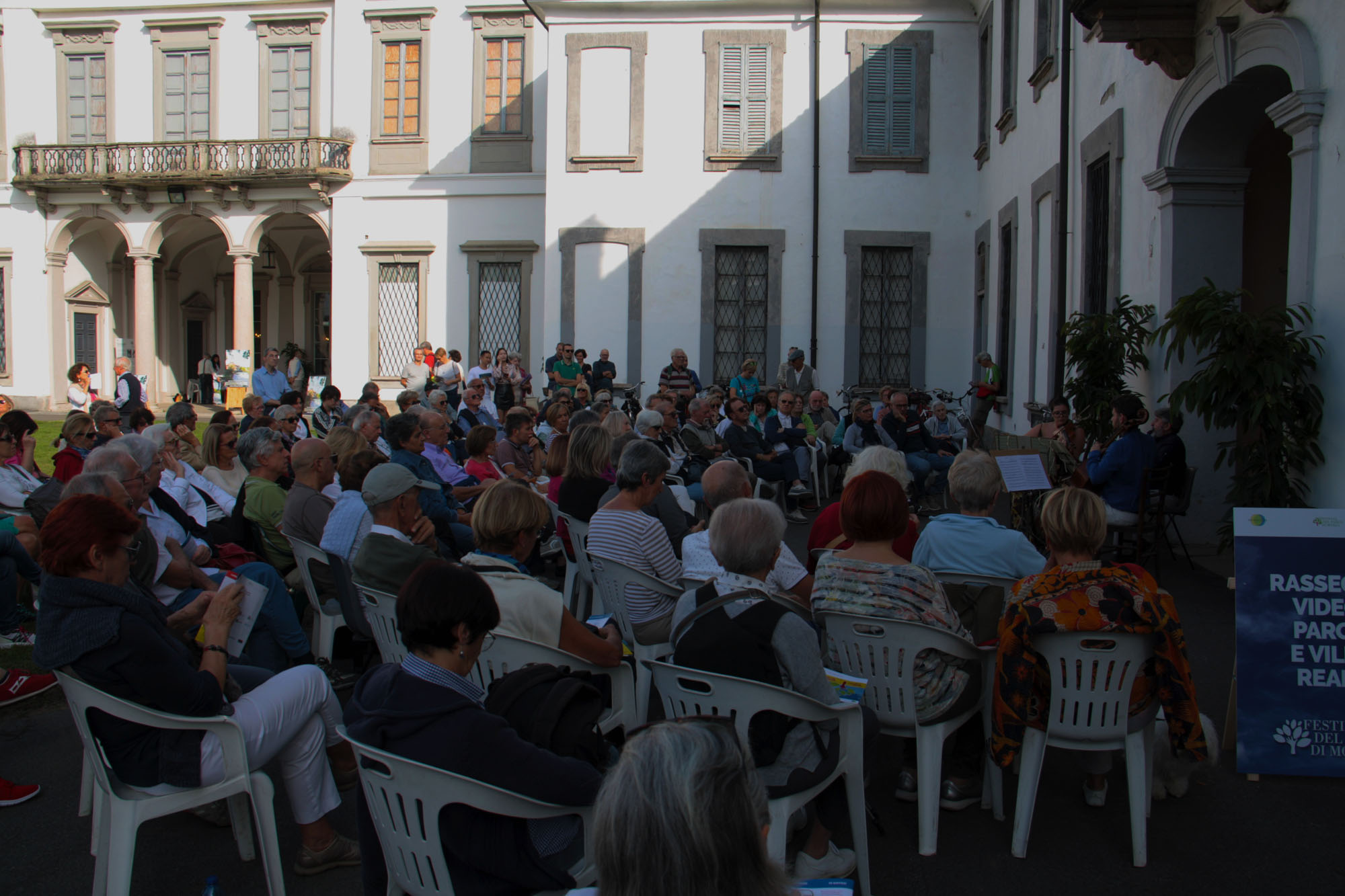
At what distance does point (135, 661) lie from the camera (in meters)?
2.73

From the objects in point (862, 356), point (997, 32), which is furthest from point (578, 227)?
point (997, 32)

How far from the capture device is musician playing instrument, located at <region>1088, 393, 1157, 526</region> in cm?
716

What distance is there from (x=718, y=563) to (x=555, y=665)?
2.59ft

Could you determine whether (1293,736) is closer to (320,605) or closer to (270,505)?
(320,605)

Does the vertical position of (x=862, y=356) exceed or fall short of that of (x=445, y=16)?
it falls short

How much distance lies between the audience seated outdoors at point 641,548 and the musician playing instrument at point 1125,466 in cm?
406

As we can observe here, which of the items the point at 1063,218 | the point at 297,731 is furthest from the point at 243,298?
the point at 297,731

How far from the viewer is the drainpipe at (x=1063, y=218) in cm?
1062

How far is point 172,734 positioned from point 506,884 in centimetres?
118

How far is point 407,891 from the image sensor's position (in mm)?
2369

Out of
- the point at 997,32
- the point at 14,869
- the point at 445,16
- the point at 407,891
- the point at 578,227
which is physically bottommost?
the point at 14,869

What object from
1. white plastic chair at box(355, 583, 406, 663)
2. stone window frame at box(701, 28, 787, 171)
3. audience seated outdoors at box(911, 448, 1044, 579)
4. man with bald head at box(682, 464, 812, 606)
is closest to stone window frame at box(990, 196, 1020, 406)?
stone window frame at box(701, 28, 787, 171)

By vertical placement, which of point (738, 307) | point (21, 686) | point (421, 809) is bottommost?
point (21, 686)

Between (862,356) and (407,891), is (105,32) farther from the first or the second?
(407,891)
